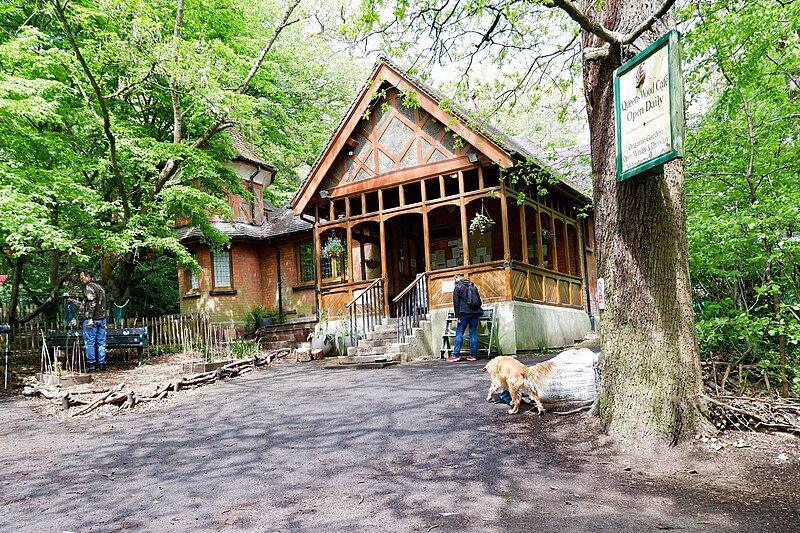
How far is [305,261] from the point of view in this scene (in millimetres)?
22297

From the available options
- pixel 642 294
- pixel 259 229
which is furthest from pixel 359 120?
pixel 642 294

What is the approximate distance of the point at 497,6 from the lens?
597cm

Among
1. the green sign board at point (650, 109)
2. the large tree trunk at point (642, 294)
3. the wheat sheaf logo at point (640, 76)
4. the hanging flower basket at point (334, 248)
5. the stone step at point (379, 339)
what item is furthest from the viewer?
the hanging flower basket at point (334, 248)

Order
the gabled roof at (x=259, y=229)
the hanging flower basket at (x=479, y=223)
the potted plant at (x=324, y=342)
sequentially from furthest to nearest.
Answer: the gabled roof at (x=259, y=229) < the potted plant at (x=324, y=342) < the hanging flower basket at (x=479, y=223)

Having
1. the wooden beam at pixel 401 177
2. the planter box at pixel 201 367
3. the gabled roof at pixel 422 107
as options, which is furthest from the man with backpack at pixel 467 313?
the planter box at pixel 201 367

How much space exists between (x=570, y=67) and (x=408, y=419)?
472cm

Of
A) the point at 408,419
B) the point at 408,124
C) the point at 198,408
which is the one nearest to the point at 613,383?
the point at 408,419

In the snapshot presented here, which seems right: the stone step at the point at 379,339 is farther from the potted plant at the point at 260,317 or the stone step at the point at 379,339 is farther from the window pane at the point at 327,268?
the potted plant at the point at 260,317

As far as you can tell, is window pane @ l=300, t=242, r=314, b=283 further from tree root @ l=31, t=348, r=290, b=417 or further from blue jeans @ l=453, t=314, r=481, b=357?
blue jeans @ l=453, t=314, r=481, b=357

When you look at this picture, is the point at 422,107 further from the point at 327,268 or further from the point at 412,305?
the point at 327,268

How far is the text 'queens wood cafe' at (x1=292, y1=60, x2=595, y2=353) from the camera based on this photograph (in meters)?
14.0

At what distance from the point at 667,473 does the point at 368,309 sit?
11.0 meters

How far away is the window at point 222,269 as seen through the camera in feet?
72.4

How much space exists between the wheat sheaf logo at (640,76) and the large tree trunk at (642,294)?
51 centimetres
